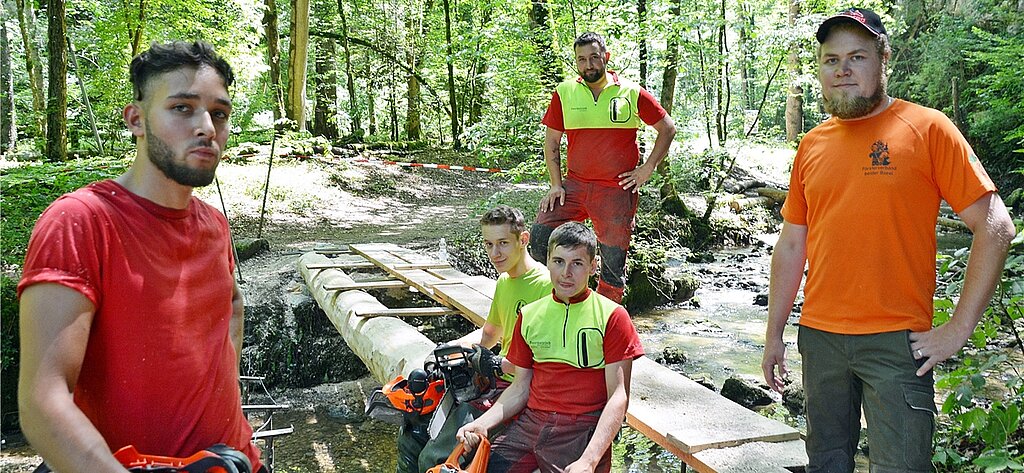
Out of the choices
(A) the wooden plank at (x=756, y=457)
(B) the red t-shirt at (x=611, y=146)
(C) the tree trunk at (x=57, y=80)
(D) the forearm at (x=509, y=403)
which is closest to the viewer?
(D) the forearm at (x=509, y=403)

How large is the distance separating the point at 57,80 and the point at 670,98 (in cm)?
1096

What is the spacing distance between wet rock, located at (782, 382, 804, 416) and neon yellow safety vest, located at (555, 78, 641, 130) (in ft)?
10.3

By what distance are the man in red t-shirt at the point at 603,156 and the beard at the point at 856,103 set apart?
7.83 ft

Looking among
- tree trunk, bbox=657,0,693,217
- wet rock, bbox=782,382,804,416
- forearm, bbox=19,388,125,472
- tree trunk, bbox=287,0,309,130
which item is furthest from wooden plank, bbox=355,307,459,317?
tree trunk, bbox=287,0,309,130

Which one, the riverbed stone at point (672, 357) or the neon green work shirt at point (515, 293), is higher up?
the neon green work shirt at point (515, 293)

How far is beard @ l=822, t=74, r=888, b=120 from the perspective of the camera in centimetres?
280

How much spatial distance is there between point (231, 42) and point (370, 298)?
1071cm

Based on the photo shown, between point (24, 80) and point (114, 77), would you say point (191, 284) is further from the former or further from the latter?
point (24, 80)

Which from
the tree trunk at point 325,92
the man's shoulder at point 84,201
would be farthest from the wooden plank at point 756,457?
the tree trunk at point 325,92

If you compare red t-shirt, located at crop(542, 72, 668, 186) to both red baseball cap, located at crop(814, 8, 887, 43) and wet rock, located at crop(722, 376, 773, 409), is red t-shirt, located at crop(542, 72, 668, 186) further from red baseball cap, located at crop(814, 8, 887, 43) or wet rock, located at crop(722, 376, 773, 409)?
wet rock, located at crop(722, 376, 773, 409)

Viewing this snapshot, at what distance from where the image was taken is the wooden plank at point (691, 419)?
3887 millimetres

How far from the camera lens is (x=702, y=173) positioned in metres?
14.9

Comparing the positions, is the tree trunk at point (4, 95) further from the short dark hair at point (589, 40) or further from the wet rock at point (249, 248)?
the short dark hair at point (589, 40)

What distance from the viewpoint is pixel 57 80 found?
43.6ft
